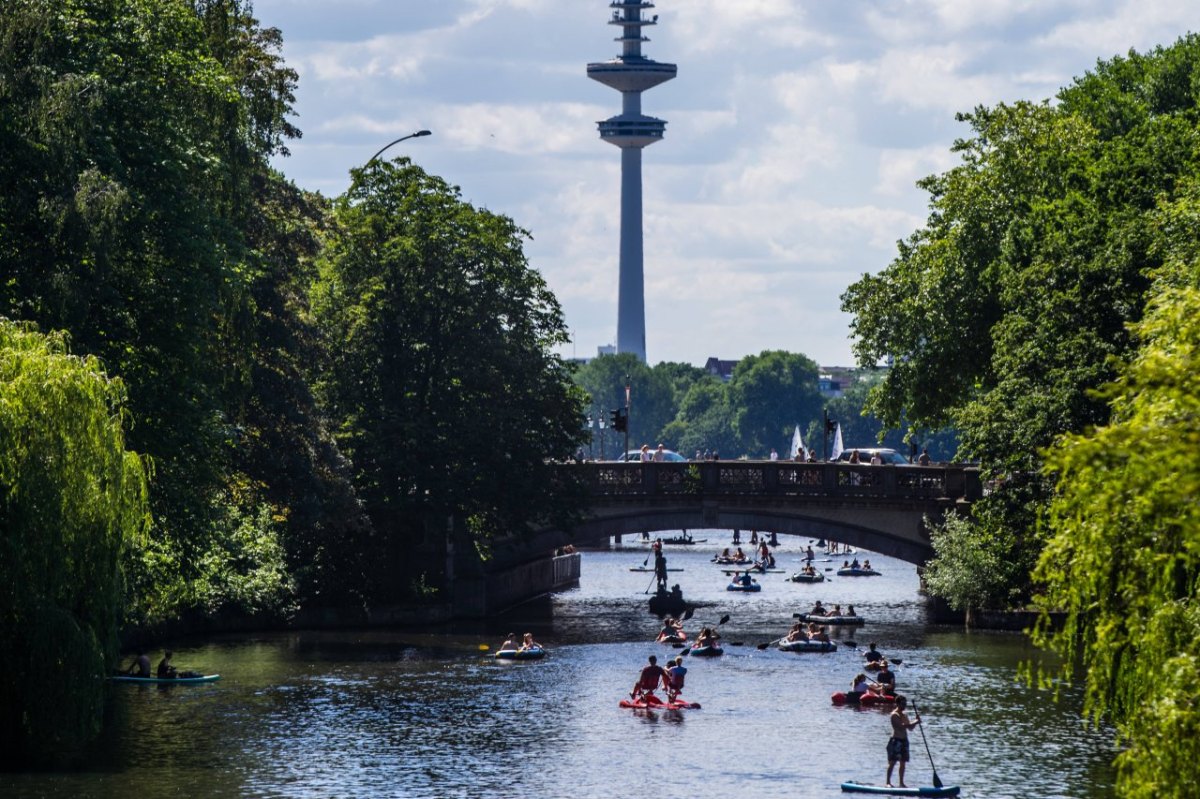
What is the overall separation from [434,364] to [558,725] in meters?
29.2

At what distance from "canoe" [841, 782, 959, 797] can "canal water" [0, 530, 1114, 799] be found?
531 millimetres

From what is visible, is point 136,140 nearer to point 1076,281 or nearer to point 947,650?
point 1076,281

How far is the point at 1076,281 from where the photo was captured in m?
52.3

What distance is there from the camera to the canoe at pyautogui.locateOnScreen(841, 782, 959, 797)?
38.7m

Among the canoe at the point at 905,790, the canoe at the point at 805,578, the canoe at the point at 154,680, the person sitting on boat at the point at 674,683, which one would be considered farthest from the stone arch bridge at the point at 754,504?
the canoe at the point at 905,790

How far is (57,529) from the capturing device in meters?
36.0

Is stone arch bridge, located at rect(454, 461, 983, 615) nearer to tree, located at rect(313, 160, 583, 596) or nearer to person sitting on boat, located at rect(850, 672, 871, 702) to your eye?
tree, located at rect(313, 160, 583, 596)

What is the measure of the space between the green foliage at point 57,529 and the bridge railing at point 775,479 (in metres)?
41.2

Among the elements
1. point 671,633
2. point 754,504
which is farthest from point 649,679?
point 754,504

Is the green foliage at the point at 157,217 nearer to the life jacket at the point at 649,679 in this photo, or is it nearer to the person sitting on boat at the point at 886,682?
the life jacket at the point at 649,679

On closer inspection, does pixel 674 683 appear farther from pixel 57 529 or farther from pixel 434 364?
pixel 434 364

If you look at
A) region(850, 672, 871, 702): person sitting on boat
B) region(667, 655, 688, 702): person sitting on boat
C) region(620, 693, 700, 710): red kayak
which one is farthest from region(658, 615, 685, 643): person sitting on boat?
region(620, 693, 700, 710): red kayak

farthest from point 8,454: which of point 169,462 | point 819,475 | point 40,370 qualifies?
point 819,475

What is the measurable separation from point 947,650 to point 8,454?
36.8 meters
